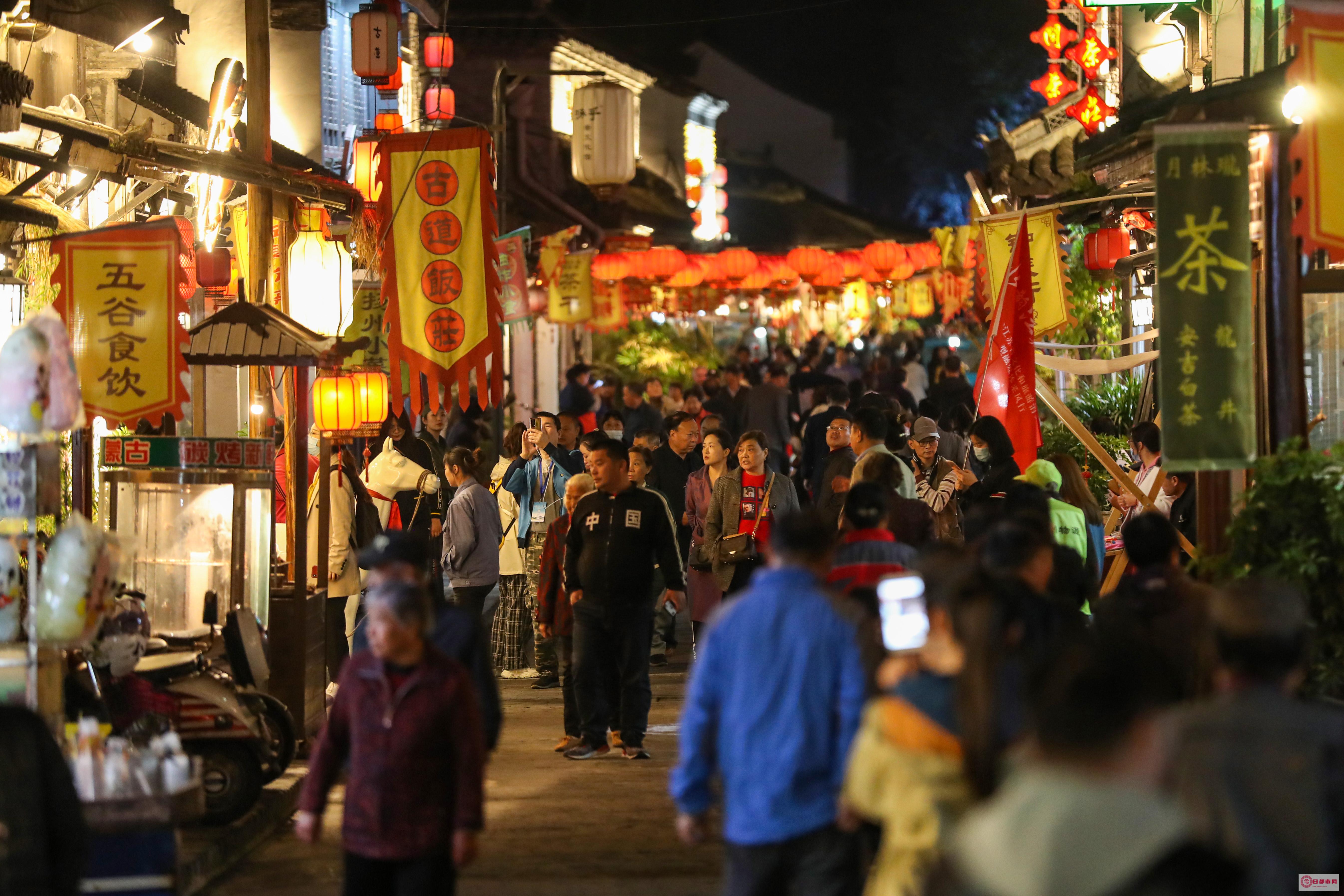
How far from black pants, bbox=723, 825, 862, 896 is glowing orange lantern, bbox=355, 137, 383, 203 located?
36.9 ft

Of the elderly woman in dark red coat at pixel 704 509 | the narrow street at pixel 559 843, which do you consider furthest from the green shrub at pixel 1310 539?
the elderly woman in dark red coat at pixel 704 509

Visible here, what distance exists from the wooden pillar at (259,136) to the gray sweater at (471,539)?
6.80 ft

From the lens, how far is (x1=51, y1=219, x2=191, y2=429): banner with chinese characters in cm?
913

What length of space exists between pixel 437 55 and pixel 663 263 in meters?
10.8

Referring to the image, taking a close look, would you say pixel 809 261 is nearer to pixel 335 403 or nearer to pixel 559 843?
pixel 335 403

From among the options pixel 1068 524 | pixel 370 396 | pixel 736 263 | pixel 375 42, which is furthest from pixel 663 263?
pixel 1068 524

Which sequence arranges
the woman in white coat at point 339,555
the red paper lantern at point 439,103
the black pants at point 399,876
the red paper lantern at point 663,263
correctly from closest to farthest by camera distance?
the black pants at point 399,876 < the woman in white coat at point 339,555 < the red paper lantern at point 439,103 < the red paper lantern at point 663,263

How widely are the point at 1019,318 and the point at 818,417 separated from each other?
18.3ft

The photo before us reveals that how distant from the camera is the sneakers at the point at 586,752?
34.1ft

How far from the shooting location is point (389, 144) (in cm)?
1159

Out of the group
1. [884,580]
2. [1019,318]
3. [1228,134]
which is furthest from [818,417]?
[884,580]

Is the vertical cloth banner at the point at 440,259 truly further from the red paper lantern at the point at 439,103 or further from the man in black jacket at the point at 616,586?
the red paper lantern at the point at 439,103

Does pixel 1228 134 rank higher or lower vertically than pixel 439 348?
higher

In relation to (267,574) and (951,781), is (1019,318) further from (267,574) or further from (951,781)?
(951,781)
